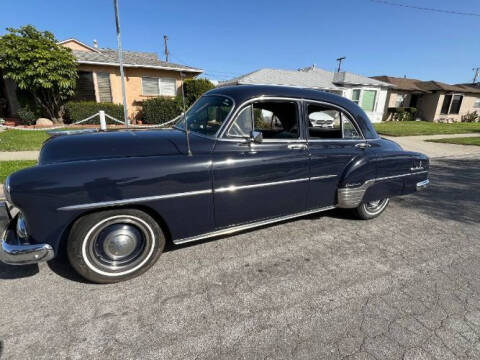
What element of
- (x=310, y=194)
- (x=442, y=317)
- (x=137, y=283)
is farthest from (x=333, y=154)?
(x=137, y=283)

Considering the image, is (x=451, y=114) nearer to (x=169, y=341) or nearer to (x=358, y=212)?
(x=358, y=212)

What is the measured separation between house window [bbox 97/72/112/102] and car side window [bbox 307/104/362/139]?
47.5 feet

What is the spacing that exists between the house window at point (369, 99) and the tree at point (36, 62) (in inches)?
838

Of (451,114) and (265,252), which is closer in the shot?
(265,252)

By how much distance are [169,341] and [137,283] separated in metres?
0.77

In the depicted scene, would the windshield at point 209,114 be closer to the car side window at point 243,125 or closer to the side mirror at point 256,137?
the car side window at point 243,125

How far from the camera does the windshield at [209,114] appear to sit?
112 inches

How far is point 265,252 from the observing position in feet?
9.73

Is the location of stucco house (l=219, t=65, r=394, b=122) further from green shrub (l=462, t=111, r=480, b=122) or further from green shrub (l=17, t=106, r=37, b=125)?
green shrub (l=462, t=111, r=480, b=122)

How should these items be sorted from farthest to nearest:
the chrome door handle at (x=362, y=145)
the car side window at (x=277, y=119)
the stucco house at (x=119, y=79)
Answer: the stucco house at (x=119, y=79) < the chrome door handle at (x=362, y=145) < the car side window at (x=277, y=119)

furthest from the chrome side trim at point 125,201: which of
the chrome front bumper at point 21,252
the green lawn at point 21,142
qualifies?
the green lawn at point 21,142

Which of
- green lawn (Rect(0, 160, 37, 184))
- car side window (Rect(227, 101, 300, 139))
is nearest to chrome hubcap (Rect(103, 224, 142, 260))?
car side window (Rect(227, 101, 300, 139))

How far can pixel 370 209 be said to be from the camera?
3.91m

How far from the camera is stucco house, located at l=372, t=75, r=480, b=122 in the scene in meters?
25.6
